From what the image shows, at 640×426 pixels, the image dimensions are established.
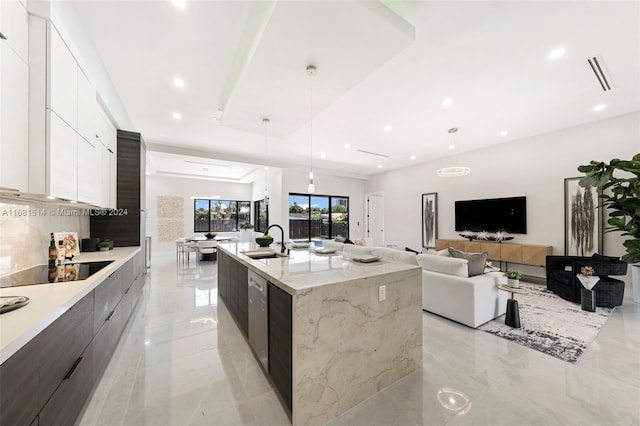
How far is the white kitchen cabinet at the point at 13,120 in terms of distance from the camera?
1284mm

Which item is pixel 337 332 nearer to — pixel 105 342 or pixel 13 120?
pixel 105 342

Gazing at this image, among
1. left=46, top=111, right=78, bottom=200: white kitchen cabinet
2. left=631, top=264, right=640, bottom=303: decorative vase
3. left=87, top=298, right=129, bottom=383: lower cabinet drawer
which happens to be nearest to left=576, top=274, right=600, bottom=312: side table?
left=631, top=264, right=640, bottom=303: decorative vase

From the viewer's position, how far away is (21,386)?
0.93 m

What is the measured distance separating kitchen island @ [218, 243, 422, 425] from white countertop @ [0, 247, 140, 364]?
3.58 ft

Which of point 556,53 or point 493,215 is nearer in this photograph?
point 556,53

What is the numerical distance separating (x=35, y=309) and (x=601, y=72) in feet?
18.1

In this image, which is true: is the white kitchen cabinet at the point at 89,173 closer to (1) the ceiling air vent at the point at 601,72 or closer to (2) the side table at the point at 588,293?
(1) the ceiling air vent at the point at 601,72

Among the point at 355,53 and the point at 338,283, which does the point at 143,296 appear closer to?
the point at 338,283

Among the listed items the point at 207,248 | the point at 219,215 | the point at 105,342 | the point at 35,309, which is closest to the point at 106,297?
the point at 105,342

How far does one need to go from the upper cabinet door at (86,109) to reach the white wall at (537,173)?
7.30 meters

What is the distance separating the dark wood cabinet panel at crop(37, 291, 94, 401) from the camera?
1.10 m

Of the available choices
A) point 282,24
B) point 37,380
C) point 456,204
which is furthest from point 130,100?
point 456,204

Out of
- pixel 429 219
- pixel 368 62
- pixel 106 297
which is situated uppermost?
pixel 368 62

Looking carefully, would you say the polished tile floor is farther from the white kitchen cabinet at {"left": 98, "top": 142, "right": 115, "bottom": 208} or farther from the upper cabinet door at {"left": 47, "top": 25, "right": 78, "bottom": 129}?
the upper cabinet door at {"left": 47, "top": 25, "right": 78, "bottom": 129}
